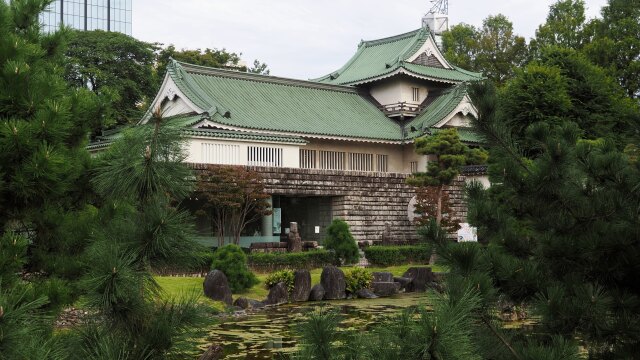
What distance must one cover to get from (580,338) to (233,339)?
Answer: 6.54 m

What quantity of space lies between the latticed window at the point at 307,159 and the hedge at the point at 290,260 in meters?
7.54

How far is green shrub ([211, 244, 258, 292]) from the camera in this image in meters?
16.4

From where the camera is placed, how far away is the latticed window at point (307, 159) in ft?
93.6

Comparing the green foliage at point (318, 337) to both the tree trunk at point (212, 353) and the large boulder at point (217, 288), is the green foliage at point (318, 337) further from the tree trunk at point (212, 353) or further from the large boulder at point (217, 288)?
the large boulder at point (217, 288)

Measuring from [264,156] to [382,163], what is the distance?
8005 mm

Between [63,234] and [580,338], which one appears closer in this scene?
[580,338]

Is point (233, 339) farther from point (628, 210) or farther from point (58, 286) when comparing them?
point (628, 210)

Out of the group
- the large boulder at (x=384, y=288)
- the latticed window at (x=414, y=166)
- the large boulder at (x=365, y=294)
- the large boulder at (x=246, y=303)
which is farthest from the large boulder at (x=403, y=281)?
the latticed window at (x=414, y=166)

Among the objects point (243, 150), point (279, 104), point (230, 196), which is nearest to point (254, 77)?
point (279, 104)

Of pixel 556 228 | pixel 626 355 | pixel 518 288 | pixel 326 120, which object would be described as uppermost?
pixel 326 120

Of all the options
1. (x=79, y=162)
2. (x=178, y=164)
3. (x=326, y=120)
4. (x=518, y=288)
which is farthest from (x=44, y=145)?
(x=326, y=120)

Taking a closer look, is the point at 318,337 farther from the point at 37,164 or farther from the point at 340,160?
the point at 340,160

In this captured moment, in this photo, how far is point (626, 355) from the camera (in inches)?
190

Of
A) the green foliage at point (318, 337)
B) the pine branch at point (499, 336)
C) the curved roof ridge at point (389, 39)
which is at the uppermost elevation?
the curved roof ridge at point (389, 39)
